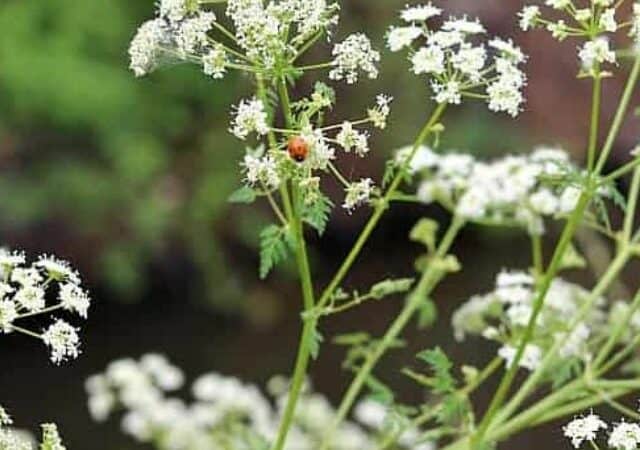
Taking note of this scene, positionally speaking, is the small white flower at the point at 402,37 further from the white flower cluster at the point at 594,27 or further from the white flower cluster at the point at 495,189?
the white flower cluster at the point at 495,189

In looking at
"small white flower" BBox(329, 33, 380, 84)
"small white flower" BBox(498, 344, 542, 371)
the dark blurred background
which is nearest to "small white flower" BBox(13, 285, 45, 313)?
"small white flower" BBox(329, 33, 380, 84)

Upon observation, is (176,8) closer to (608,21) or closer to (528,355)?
(608,21)

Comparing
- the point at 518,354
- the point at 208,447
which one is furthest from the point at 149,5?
the point at 518,354

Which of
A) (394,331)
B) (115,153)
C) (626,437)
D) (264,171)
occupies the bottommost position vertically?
(626,437)

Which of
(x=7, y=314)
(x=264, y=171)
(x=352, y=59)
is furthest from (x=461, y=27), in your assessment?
(x=7, y=314)

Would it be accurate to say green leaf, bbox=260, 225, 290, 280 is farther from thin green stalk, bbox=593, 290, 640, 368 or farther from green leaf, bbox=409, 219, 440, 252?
green leaf, bbox=409, 219, 440, 252

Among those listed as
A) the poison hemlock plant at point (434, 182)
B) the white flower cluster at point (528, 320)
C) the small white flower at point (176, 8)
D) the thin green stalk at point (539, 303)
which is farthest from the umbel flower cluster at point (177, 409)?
the small white flower at point (176, 8)
